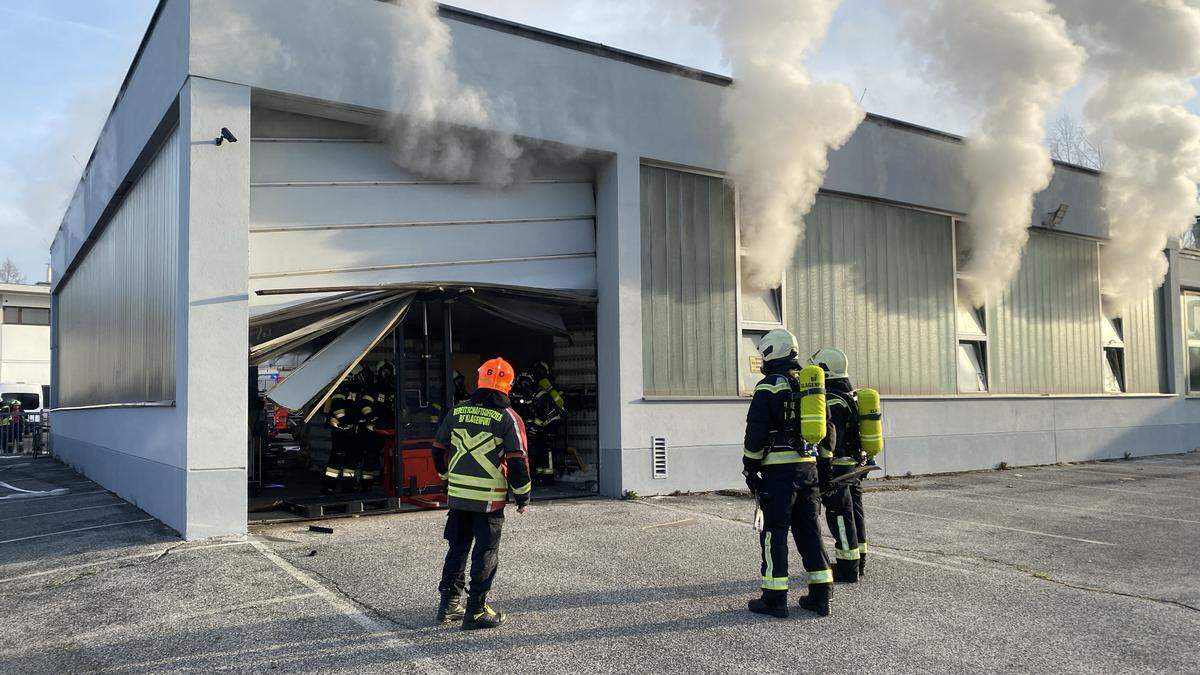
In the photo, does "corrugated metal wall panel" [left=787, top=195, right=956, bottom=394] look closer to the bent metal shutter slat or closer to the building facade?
the bent metal shutter slat

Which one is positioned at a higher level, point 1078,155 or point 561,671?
point 1078,155

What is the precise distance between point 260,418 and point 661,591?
26.7 feet

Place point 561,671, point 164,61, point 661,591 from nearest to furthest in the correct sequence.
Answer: point 561,671, point 661,591, point 164,61

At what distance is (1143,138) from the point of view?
15.3m

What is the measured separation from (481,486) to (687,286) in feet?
20.8

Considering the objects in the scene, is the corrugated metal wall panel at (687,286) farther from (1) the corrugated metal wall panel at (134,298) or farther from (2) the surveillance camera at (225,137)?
(1) the corrugated metal wall panel at (134,298)

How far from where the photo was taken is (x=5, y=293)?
3175cm

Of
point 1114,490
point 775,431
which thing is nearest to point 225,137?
point 775,431

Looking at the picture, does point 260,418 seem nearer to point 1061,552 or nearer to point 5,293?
point 1061,552

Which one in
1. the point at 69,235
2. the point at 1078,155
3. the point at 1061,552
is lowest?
the point at 1061,552

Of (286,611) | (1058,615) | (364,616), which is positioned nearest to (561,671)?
(364,616)

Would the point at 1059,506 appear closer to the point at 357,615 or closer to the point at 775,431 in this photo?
the point at 775,431

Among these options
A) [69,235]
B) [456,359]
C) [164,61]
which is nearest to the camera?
[164,61]

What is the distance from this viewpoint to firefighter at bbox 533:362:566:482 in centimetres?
1122
